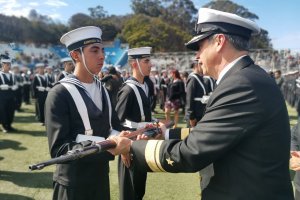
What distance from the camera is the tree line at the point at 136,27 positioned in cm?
4450

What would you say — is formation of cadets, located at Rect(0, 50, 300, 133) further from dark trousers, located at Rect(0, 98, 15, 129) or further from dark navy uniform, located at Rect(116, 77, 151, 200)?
dark navy uniform, located at Rect(116, 77, 151, 200)

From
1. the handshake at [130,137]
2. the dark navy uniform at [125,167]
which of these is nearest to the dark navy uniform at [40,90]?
the dark navy uniform at [125,167]

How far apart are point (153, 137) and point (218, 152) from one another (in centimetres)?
109

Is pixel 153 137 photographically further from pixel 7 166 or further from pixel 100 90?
pixel 7 166

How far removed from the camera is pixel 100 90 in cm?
323

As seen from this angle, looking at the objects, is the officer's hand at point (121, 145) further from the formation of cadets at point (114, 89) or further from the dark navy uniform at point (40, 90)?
the dark navy uniform at point (40, 90)

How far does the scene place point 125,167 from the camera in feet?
15.1

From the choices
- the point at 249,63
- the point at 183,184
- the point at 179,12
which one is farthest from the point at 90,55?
the point at 179,12

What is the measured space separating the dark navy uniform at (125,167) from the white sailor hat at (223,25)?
2564 mm

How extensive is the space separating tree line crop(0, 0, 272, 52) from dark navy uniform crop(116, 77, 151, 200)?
26898 millimetres

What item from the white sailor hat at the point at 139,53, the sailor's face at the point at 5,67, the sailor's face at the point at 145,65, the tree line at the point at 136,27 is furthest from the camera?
the tree line at the point at 136,27

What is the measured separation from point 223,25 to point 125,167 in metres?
2.91

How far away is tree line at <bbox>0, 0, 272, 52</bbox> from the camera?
44.5 m

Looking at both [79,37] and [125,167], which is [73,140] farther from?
[125,167]
